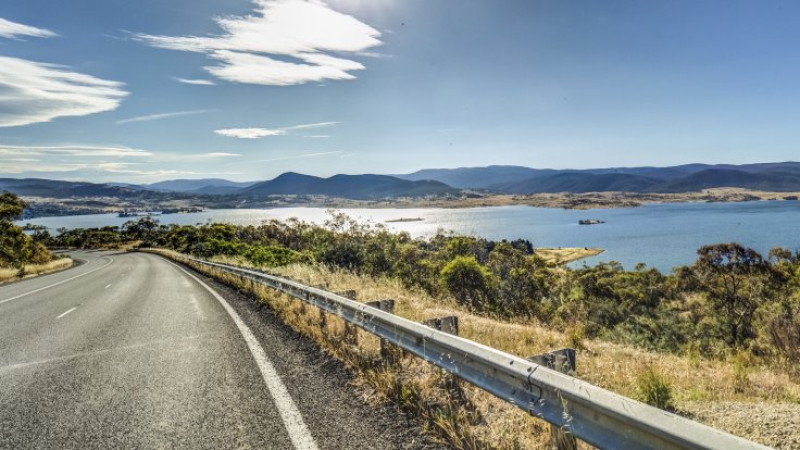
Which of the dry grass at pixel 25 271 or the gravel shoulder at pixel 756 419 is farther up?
the gravel shoulder at pixel 756 419

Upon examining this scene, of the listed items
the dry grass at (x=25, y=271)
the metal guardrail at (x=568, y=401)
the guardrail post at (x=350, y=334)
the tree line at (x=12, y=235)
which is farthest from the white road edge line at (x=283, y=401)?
the tree line at (x=12, y=235)

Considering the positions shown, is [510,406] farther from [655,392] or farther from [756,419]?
[756,419]

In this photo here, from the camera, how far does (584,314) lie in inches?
1312

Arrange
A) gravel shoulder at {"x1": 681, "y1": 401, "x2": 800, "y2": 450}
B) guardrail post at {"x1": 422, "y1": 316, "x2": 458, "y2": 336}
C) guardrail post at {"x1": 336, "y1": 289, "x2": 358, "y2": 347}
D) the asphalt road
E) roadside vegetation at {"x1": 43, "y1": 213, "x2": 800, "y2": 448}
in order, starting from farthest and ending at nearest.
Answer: guardrail post at {"x1": 336, "y1": 289, "x2": 358, "y2": 347} → guardrail post at {"x1": 422, "y1": 316, "x2": 458, "y2": 336} → roadside vegetation at {"x1": 43, "y1": 213, "x2": 800, "y2": 448} → the asphalt road → gravel shoulder at {"x1": 681, "y1": 401, "x2": 800, "y2": 450}

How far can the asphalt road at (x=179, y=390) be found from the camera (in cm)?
362

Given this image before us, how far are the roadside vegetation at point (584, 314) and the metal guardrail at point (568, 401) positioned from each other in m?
0.34

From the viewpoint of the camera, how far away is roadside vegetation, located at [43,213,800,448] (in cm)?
388

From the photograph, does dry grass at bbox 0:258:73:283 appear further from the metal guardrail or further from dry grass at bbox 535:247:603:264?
dry grass at bbox 535:247:603:264

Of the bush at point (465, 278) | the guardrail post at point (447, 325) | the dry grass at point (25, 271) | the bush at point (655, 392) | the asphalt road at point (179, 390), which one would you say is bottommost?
the bush at point (465, 278)


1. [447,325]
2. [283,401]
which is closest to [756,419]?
[447,325]

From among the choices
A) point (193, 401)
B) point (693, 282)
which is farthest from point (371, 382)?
point (693, 282)

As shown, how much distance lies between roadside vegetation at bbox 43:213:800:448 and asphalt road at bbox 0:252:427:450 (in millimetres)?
523

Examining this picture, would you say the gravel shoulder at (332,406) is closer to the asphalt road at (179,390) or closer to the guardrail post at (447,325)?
the asphalt road at (179,390)

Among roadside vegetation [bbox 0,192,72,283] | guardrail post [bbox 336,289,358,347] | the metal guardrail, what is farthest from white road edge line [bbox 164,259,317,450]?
roadside vegetation [bbox 0,192,72,283]
